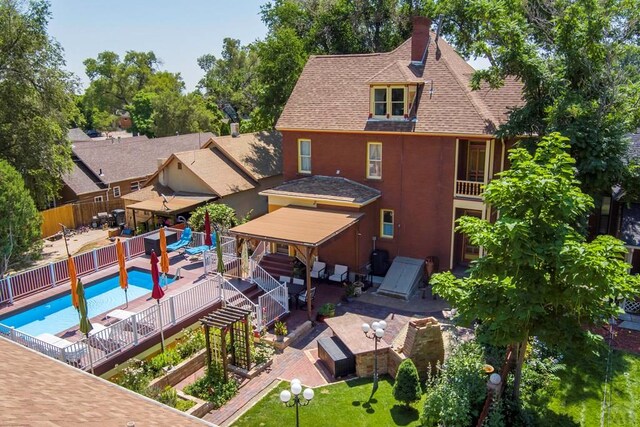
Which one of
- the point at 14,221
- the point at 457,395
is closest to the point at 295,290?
the point at 457,395

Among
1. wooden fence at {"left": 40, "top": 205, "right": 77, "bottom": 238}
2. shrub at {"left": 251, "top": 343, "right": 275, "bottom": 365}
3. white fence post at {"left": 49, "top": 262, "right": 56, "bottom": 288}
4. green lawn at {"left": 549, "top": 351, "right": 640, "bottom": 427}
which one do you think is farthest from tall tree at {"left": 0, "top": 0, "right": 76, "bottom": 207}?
green lawn at {"left": 549, "top": 351, "right": 640, "bottom": 427}

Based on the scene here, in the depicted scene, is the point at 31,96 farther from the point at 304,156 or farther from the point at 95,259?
the point at 304,156

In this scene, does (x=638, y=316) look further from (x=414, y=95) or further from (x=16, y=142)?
(x=16, y=142)

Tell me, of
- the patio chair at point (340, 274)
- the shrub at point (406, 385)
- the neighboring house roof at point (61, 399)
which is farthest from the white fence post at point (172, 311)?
the shrub at point (406, 385)

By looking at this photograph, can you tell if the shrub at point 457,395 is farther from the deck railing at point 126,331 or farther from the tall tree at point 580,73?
the deck railing at point 126,331


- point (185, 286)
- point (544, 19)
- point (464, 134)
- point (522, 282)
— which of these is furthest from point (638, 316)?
point (185, 286)

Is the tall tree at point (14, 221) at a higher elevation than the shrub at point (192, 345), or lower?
higher
